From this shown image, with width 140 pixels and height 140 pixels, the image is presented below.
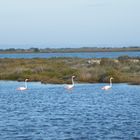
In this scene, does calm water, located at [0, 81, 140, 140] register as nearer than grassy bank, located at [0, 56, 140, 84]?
Yes

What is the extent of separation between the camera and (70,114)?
3069 cm

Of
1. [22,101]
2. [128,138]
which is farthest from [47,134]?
[22,101]

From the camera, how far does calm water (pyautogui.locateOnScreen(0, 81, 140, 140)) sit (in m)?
24.3

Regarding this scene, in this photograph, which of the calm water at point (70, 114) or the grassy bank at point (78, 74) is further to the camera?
the grassy bank at point (78, 74)

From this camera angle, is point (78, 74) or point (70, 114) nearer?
point (70, 114)

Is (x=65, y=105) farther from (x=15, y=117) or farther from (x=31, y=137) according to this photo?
(x=31, y=137)

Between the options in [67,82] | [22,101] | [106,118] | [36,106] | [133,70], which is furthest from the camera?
[133,70]

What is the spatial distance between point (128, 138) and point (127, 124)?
3461 millimetres

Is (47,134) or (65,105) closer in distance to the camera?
(47,134)

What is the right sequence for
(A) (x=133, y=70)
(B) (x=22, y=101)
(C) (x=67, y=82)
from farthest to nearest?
(A) (x=133, y=70), (C) (x=67, y=82), (B) (x=22, y=101)

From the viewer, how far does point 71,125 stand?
1050 inches

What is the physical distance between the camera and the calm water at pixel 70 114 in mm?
24344

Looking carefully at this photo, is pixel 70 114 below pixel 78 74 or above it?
below

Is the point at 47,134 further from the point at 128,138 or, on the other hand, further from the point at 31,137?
the point at 128,138
